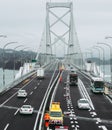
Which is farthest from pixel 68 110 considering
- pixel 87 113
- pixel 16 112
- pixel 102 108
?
pixel 16 112

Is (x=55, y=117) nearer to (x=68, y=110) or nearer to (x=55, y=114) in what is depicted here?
(x=55, y=114)

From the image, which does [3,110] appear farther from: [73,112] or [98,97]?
[98,97]

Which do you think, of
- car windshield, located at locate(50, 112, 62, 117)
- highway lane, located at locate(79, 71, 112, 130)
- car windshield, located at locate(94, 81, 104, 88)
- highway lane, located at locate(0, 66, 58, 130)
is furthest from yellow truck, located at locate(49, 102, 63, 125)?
car windshield, located at locate(94, 81, 104, 88)

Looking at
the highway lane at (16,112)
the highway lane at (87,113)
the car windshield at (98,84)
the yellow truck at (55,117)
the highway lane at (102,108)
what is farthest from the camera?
the car windshield at (98,84)

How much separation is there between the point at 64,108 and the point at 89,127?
13.0m

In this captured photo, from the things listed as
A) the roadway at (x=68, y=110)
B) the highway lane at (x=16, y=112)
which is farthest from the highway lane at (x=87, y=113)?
the highway lane at (x=16, y=112)

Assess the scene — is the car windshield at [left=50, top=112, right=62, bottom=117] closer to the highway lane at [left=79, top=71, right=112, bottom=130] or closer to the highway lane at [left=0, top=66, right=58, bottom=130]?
the highway lane at [left=0, top=66, right=58, bottom=130]

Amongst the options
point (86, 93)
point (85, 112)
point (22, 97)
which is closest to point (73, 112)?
point (85, 112)

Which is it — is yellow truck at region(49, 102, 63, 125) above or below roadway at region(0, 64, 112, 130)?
above

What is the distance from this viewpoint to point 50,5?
585ft

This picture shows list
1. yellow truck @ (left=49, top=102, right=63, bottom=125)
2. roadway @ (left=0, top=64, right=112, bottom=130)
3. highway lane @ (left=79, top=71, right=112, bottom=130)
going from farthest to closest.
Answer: highway lane @ (left=79, top=71, right=112, bottom=130), roadway @ (left=0, top=64, right=112, bottom=130), yellow truck @ (left=49, top=102, right=63, bottom=125)

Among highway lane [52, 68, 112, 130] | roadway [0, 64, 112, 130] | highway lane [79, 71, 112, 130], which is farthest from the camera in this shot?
highway lane [79, 71, 112, 130]

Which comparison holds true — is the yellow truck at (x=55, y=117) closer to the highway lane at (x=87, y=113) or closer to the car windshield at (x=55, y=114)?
the car windshield at (x=55, y=114)

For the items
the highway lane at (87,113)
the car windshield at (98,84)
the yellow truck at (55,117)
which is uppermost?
the car windshield at (98,84)
